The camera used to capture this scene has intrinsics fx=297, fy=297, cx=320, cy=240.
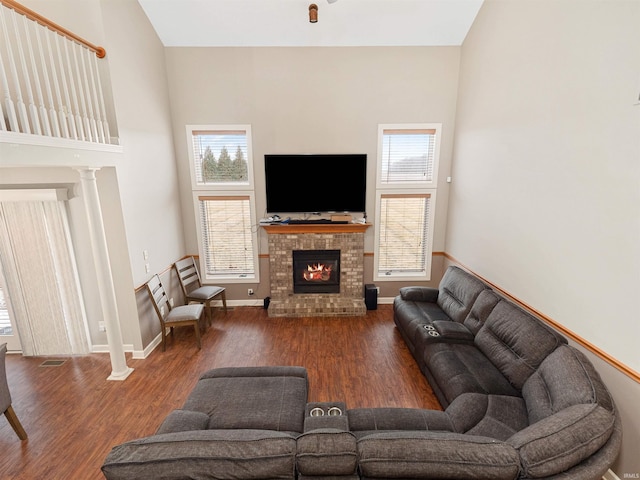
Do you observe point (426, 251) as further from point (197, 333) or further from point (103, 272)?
point (103, 272)

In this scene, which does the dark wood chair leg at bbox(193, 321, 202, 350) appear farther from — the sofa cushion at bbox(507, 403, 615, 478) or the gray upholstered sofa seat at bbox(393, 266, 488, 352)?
the sofa cushion at bbox(507, 403, 615, 478)

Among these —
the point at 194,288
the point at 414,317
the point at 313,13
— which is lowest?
the point at 194,288

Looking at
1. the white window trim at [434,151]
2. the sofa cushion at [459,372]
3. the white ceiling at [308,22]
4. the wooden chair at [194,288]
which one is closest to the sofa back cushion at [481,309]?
the sofa cushion at [459,372]

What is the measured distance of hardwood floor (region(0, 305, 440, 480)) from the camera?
8.34 ft

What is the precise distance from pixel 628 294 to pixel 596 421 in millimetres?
962

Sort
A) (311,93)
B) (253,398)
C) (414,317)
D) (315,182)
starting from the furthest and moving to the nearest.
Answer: (315,182)
(311,93)
(414,317)
(253,398)

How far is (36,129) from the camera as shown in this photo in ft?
8.00

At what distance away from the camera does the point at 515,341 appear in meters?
2.68

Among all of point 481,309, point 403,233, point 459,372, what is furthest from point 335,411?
point 403,233

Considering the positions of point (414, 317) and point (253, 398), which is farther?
point (414, 317)

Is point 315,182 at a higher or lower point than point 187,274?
higher

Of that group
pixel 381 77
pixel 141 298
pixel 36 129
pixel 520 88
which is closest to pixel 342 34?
pixel 381 77

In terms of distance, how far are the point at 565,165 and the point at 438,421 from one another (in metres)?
2.38

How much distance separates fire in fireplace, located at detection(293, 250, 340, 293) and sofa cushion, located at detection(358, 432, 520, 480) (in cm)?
369
